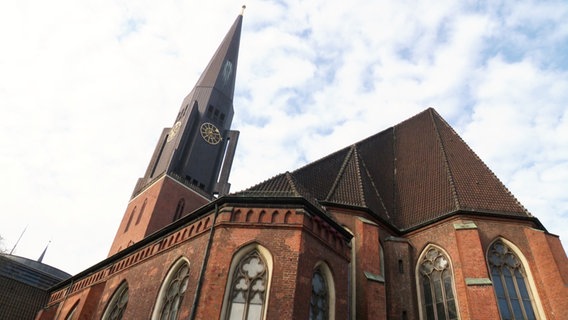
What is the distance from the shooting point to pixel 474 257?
12.6 m

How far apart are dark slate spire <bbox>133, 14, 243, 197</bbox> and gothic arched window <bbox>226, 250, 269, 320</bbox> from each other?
20532 millimetres

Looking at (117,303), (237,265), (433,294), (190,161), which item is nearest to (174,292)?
(237,265)

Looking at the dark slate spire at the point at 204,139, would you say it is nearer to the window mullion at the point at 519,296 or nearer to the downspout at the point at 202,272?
the downspout at the point at 202,272

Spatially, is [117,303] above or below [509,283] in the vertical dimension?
below

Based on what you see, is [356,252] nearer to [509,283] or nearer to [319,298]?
[319,298]

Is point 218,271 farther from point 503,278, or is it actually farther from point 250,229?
point 503,278

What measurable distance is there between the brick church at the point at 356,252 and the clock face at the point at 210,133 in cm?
1586

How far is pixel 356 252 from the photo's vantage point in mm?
13375

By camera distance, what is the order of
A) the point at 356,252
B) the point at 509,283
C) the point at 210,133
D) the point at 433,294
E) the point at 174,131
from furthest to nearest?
1. the point at 210,133
2. the point at 174,131
3. the point at 356,252
4. the point at 433,294
5. the point at 509,283

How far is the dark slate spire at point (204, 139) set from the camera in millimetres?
31094

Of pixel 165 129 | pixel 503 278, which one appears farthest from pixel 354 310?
pixel 165 129

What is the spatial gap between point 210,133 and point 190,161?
11.2 feet

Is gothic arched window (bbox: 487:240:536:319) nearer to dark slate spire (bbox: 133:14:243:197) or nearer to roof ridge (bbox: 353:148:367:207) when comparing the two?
roof ridge (bbox: 353:148:367:207)

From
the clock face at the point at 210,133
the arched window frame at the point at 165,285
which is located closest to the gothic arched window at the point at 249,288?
the arched window frame at the point at 165,285
